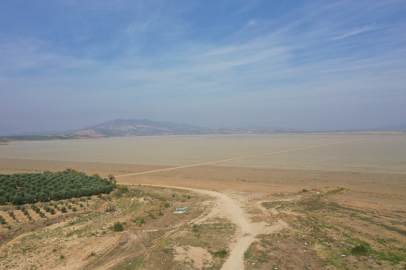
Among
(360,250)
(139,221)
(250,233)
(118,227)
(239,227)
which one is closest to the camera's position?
(360,250)

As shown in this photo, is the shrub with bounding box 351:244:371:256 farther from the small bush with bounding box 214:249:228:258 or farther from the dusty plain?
the small bush with bounding box 214:249:228:258

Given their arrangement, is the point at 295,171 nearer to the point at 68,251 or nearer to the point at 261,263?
the point at 261,263

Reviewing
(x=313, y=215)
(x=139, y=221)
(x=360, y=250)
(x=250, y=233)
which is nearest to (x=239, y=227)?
(x=250, y=233)

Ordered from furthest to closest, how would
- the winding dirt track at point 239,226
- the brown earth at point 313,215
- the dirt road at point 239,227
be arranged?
the brown earth at point 313,215 < the dirt road at point 239,227 < the winding dirt track at point 239,226

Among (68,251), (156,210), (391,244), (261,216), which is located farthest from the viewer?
(156,210)

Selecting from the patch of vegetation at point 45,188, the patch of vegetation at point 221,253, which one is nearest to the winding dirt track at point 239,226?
the patch of vegetation at point 221,253

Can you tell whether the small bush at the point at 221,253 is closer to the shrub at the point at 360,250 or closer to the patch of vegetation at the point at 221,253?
the patch of vegetation at the point at 221,253

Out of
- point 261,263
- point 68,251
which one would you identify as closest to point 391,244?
point 261,263

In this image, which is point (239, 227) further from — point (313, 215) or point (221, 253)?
point (313, 215)
